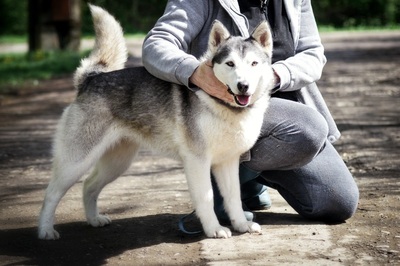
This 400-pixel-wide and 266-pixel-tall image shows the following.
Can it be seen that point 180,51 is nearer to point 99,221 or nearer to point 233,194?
point 233,194

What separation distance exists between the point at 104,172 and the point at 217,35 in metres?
1.28

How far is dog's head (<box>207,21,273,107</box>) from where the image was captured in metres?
4.24

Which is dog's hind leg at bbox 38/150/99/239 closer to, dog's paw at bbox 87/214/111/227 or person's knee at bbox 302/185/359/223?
dog's paw at bbox 87/214/111/227

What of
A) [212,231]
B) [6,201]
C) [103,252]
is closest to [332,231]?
[212,231]

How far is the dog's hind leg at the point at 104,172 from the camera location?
16.7ft

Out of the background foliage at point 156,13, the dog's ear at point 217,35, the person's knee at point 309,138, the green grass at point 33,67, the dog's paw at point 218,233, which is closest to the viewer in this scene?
the dog's ear at point 217,35

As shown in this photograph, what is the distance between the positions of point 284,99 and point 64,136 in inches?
55.2

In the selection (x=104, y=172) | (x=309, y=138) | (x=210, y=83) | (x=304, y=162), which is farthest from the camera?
(x=104, y=172)

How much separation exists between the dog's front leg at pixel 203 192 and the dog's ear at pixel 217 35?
654 millimetres

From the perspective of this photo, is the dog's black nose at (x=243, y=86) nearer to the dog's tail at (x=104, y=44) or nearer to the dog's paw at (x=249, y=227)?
the dog's paw at (x=249, y=227)

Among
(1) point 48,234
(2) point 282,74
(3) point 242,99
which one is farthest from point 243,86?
(1) point 48,234

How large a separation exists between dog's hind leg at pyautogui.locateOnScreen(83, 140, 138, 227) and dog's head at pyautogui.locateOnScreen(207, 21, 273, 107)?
970 millimetres

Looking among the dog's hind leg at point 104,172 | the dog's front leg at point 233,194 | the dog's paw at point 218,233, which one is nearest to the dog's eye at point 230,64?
the dog's front leg at point 233,194

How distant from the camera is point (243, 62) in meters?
4.29
